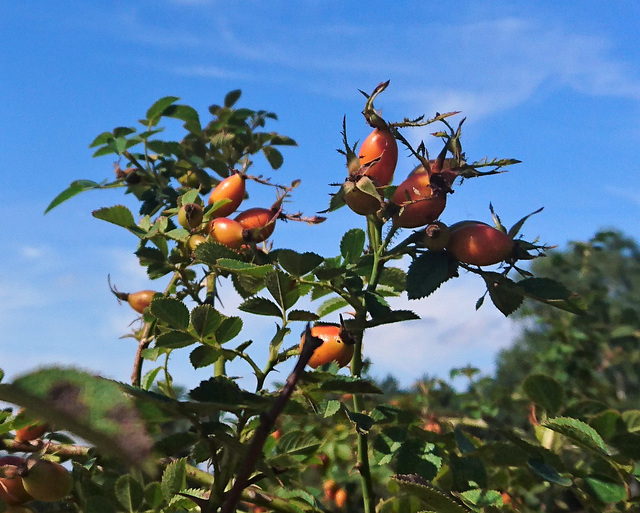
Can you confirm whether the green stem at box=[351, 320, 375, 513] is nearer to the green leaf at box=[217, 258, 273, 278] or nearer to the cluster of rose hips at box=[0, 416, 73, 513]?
the green leaf at box=[217, 258, 273, 278]

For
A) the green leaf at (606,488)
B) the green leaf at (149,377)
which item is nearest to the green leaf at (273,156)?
the green leaf at (149,377)

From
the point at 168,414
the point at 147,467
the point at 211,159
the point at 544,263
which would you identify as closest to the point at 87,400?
the point at 147,467

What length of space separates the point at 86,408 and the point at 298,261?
0.55m

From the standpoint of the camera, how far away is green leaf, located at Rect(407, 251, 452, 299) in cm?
92

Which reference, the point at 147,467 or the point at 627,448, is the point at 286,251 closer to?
the point at 147,467

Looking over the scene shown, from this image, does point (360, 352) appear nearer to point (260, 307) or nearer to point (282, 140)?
point (260, 307)

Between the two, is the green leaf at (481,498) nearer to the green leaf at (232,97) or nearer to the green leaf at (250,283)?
the green leaf at (250,283)

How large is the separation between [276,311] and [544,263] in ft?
38.0

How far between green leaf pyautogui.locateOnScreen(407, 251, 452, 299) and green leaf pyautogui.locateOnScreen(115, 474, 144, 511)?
1.52ft

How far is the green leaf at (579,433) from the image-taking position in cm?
105

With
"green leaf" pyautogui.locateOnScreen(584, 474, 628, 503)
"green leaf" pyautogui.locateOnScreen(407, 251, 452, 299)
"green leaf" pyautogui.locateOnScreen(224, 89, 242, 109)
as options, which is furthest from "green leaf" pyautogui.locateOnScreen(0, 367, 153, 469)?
"green leaf" pyautogui.locateOnScreen(224, 89, 242, 109)

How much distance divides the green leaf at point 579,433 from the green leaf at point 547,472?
60 mm

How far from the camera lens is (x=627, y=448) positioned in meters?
1.16

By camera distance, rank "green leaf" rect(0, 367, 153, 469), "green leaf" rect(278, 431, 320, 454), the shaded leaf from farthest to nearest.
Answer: "green leaf" rect(278, 431, 320, 454), the shaded leaf, "green leaf" rect(0, 367, 153, 469)
